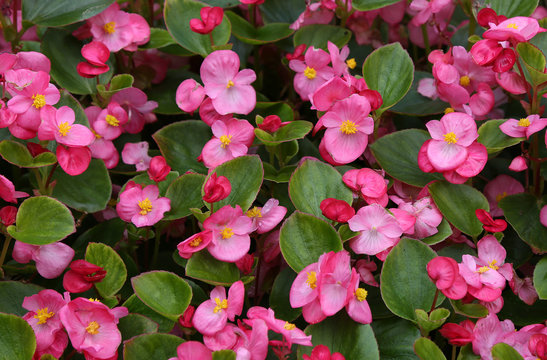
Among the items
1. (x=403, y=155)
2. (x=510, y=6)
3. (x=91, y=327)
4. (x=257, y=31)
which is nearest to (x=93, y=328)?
(x=91, y=327)

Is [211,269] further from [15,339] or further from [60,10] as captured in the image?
[60,10]

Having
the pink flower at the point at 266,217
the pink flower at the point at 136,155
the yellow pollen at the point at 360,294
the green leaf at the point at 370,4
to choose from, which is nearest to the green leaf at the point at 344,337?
the yellow pollen at the point at 360,294

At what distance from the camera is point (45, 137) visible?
777 mm

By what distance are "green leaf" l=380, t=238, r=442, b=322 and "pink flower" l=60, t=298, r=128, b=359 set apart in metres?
0.29

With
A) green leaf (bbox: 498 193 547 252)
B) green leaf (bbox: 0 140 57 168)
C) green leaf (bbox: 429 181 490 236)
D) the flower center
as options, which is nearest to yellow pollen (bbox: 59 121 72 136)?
green leaf (bbox: 0 140 57 168)

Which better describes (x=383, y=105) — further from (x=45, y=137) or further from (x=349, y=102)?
(x=45, y=137)

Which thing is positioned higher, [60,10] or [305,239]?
Result: [60,10]

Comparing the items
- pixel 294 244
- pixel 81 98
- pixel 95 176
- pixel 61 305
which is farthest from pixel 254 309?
pixel 81 98

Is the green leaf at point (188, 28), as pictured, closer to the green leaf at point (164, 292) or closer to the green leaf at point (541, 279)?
the green leaf at point (164, 292)

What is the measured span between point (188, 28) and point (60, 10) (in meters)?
0.19

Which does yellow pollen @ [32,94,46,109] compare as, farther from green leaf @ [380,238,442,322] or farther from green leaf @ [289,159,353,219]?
green leaf @ [380,238,442,322]

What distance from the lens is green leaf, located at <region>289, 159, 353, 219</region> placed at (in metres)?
0.76

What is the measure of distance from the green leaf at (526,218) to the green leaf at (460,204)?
39 millimetres

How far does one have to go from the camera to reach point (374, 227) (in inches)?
28.3
